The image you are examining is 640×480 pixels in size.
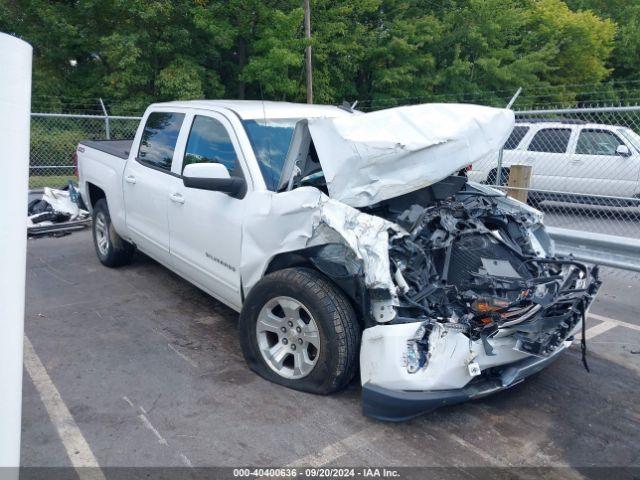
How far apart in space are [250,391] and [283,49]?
1487cm

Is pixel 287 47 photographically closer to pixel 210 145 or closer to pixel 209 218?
pixel 210 145

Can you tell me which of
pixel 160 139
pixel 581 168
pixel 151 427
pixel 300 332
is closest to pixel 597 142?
pixel 581 168

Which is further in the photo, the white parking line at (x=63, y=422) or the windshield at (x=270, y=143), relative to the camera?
the windshield at (x=270, y=143)

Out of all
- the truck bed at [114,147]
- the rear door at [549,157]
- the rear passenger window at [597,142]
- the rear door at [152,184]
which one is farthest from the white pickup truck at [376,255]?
the rear door at [549,157]

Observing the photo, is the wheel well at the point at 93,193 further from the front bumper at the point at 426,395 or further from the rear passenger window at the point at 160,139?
the front bumper at the point at 426,395

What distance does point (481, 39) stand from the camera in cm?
2203

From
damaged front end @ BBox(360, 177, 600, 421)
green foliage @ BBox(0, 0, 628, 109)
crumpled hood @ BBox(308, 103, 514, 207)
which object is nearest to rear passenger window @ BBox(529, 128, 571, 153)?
crumpled hood @ BBox(308, 103, 514, 207)

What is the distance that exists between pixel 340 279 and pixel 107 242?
412 cm

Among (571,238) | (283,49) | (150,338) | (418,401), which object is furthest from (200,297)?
(283,49)

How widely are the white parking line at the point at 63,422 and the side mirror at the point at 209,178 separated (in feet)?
5.47

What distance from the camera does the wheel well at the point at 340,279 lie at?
133 inches

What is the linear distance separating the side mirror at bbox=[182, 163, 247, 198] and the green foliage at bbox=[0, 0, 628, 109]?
13.7m

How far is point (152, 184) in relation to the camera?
17.4 ft

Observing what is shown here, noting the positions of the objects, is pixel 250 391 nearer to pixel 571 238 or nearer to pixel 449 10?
pixel 571 238
